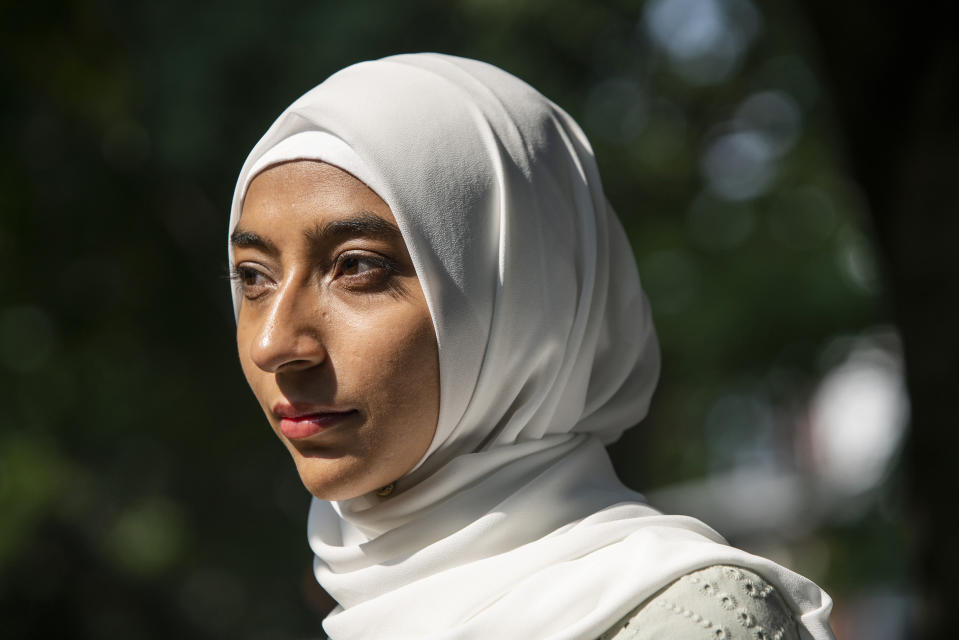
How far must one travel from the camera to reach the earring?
7.77ft

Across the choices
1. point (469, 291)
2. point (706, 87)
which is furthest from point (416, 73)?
point (706, 87)

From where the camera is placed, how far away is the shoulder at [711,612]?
1.99 meters

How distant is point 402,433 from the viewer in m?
2.22

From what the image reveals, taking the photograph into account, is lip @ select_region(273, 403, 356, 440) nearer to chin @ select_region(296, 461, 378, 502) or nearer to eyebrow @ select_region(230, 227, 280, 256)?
chin @ select_region(296, 461, 378, 502)

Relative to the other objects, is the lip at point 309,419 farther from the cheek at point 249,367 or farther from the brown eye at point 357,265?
the brown eye at point 357,265

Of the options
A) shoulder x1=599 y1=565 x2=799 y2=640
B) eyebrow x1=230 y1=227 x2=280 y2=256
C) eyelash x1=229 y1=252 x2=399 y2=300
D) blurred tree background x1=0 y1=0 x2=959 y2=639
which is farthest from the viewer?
blurred tree background x1=0 y1=0 x2=959 y2=639

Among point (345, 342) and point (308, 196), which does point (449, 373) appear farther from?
point (308, 196)

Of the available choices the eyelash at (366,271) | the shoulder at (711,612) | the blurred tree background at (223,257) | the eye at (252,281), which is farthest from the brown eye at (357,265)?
the blurred tree background at (223,257)

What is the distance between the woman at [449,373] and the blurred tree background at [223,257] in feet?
14.3

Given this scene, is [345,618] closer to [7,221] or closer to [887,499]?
[7,221]

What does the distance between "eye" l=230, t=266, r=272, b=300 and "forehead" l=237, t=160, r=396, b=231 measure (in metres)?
0.11

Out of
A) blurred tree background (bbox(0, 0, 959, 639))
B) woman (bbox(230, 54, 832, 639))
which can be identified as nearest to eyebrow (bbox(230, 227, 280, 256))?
woman (bbox(230, 54, 832, 639))

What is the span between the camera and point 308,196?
89.6 inches

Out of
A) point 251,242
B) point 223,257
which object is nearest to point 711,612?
point 251,242
